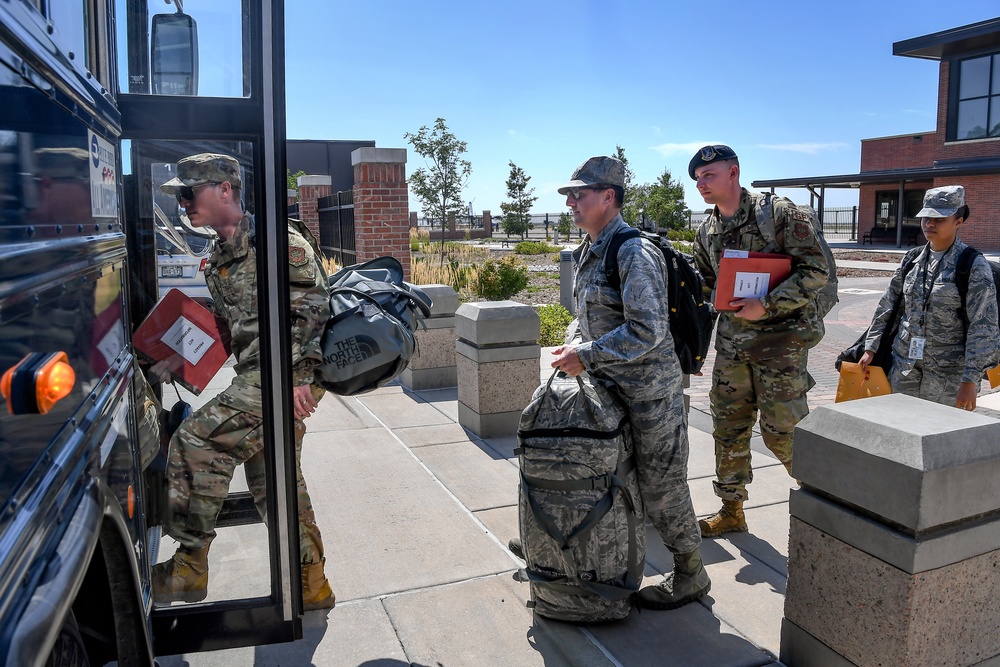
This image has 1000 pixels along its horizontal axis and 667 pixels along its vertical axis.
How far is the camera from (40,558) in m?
1.25

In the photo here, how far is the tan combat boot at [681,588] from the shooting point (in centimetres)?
359

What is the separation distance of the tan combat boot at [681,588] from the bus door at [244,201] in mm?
1577

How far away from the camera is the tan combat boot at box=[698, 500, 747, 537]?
4.43 m

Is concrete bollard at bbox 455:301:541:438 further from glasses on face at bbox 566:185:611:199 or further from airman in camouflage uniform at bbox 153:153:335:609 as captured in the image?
airman in camouflage uniform at bbox 153:153:335:609

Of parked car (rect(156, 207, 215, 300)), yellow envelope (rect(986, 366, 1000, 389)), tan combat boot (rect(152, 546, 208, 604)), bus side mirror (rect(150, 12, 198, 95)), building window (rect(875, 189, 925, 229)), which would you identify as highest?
building window (rect(875, 189, 925, 229))

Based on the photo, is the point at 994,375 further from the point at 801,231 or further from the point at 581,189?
the point at 581,189

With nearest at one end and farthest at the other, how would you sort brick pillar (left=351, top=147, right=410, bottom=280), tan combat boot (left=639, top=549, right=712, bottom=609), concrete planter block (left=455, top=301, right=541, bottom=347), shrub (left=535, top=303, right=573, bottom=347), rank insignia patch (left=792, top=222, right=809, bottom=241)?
1. tan combat boot (left=639, top=549, right=712, bottom=609)
2. rank insignia patch (left=792, top=222, right=809, bottom=241)
3. concrete planter block (left=455, top=301, right=541, bottom=347)
4. shrub (left=535, top=303, right=573, bottom=347)
5. brick pillar (left=351, top=147, right=410, bottom=280)

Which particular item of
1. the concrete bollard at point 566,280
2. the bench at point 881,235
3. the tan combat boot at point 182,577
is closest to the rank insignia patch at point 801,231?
the tan combat boot at point 182,577

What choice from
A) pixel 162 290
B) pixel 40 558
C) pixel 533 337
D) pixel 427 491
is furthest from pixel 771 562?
pixel 40 558

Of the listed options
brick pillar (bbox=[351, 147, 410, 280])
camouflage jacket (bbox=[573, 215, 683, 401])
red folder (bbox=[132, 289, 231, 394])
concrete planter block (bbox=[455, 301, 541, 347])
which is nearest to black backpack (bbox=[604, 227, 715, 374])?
camouflage jacket (bbox=[573, 215, 683, 401])

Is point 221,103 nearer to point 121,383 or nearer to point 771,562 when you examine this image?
point 121,383

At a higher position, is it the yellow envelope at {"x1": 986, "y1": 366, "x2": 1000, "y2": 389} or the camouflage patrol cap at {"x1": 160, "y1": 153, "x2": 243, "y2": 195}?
Answer: the camouflage patrol cap at {"x1": 160, "y1": 153, "x2": 243, "y2": 195}

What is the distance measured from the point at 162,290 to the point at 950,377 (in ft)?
13.3

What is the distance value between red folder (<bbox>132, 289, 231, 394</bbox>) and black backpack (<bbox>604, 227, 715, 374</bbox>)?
1.65m
